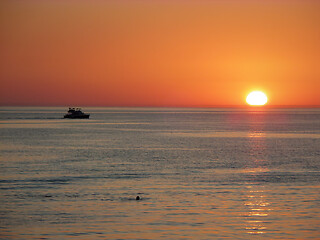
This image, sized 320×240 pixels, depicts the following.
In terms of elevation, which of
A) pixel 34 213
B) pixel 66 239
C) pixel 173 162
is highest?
pixel 173 162

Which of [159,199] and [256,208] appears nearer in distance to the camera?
[256,208]

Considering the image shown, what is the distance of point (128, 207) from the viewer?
3678 cm

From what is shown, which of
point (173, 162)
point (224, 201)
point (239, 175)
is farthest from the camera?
point (173, 162)

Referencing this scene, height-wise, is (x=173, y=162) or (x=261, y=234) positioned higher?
(x=173, y=162)

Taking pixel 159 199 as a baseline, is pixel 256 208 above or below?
below

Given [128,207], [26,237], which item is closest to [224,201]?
Answer: [128,207]

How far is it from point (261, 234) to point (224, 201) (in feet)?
28.9

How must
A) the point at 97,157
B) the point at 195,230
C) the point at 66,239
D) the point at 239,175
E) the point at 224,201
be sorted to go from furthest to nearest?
the point at 97,157 < the point at 239,175 < the point at 224,201 < the point at 195,230 < the point at 66,239

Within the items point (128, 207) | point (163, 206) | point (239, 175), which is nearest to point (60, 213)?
point (128, 207)

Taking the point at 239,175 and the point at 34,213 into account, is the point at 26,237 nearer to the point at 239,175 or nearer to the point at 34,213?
the point at 34,213

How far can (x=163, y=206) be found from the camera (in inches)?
1462

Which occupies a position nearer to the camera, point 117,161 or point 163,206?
point 163,206

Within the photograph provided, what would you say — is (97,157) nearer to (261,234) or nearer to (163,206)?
(163,206)

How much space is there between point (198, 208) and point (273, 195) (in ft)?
25.3
